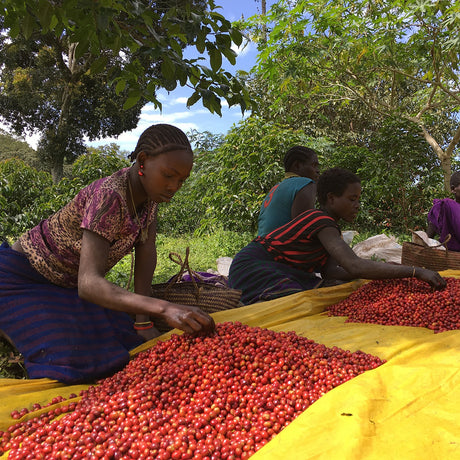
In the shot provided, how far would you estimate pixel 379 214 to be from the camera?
26.3 ft

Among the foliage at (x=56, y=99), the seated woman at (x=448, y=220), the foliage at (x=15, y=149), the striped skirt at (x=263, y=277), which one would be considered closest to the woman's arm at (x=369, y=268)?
the striped skirt at (x=263, y=277)

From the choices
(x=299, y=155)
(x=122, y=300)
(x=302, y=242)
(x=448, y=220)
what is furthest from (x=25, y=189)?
(x=448, y=220)

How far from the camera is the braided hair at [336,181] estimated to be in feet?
10.4

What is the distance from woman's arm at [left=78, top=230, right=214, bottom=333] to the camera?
1710 mm

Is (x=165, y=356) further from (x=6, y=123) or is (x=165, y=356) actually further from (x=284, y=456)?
(x=6, y=123)

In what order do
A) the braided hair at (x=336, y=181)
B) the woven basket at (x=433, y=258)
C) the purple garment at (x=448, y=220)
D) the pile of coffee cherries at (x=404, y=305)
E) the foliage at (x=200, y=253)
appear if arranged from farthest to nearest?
1. the foliage at (x=200, y=253)
2. the purple garment at (x=448, y=220)
3. the woven basket at (x=433, y=258)
4. the braided hair at (x=336, y=181)
5. the pile of coffee cherries at (x=404, y=305)

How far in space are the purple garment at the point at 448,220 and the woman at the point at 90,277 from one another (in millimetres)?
3551

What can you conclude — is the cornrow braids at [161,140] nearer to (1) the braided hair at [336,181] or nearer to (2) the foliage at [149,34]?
(2) the foliage at [149,34]

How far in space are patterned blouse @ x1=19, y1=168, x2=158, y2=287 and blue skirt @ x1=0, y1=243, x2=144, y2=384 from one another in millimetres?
84

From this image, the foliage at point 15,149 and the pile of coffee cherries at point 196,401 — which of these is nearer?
the pile of coffee cherries at point 196,401

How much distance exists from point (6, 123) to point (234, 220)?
537 inches

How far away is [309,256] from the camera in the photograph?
10.0 ft

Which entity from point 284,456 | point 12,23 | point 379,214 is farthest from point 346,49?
point 284,456

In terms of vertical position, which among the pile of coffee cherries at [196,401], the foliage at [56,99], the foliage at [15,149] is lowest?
the pile of coffee cherries at [196,401]
